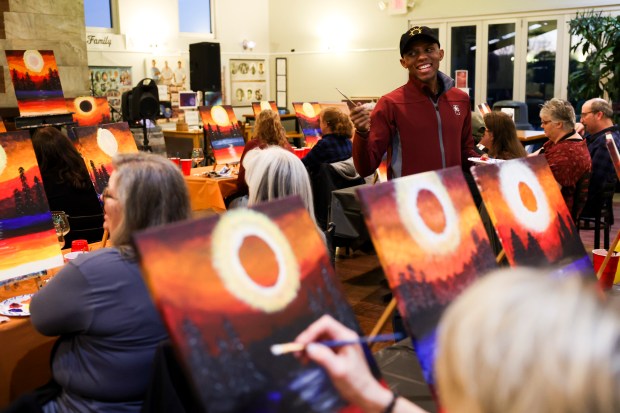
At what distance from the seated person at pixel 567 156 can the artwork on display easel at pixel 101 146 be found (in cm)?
278

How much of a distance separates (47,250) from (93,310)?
3.69ft

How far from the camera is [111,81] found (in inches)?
424

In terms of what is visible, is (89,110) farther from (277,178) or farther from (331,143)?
(277,178)

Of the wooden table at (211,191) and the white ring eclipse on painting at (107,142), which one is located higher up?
the white ring eclipse on painting at (107,142)

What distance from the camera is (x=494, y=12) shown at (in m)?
11.2

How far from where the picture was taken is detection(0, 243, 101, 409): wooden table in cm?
217

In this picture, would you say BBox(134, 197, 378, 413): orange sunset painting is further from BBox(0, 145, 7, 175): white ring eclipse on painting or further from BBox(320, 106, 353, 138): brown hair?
BBox(320, 106, 353, 138): brown hair

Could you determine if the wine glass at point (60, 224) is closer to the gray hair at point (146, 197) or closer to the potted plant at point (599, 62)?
the gray hair at point (146, 197)

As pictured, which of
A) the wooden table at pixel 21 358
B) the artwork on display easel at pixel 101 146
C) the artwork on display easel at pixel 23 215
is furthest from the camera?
the artwork on display easel at pixel 101 146

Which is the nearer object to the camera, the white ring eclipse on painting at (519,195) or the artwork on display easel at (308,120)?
the white ring eclipse on painting at (519,195)

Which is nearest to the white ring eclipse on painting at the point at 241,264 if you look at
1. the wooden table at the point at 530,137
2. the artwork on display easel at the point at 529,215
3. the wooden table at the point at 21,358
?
the artwork on display easel at the point at 529,215

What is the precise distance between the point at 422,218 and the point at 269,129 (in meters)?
3.73

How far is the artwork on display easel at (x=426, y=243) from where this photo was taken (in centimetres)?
150

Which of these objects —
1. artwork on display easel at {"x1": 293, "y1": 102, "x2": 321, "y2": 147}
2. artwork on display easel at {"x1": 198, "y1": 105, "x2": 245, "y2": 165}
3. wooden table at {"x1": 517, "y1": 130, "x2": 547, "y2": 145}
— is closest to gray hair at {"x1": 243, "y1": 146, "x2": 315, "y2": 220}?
artwork on display easel at {"x1": 198, "y1": 105, "x2": 245, "y2": 165}
